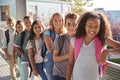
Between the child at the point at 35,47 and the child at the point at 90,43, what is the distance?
1.31 metres

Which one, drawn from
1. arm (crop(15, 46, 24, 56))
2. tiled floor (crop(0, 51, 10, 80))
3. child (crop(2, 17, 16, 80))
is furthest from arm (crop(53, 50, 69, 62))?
tiled floor (crop(0, 51, 10, 80))

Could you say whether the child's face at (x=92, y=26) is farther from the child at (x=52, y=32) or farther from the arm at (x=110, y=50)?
the child at (x=52, y=32)

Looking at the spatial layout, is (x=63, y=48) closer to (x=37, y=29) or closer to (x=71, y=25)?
(x=71, y=25)

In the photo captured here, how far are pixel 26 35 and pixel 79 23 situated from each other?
1728 mm

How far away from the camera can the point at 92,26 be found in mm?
2102

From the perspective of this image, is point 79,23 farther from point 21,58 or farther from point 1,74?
point 1,74

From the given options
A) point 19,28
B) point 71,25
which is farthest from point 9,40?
point 71,25

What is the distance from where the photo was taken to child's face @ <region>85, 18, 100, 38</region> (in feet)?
6.87

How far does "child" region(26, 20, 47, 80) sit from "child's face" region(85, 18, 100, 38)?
4.67 ft

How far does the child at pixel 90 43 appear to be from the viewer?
2.11m

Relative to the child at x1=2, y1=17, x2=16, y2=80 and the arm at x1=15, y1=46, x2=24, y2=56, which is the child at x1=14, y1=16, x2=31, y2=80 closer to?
the arm at x1=15, y1=46, x2=24, y2=56

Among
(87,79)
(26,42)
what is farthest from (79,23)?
(26,42)

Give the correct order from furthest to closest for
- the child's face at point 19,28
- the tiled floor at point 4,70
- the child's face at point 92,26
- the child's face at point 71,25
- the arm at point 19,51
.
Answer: the tiled floor at point 4,70 < the child's face at point 19,28 < the arm at point 19,51 < the child's face at point 71,25 < the child's face at point 92,26

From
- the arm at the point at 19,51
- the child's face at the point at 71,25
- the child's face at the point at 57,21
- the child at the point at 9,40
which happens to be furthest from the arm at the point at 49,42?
the child at the point at 9,40
